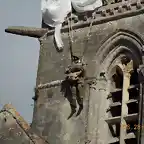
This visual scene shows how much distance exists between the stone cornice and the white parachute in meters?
0.15

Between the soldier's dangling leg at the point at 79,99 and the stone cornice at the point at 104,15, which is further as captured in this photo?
the stone cornice at the point at 104,15

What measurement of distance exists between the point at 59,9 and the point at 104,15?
1.39 meters

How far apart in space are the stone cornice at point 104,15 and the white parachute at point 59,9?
0.15m

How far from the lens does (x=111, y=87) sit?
15.7 meters

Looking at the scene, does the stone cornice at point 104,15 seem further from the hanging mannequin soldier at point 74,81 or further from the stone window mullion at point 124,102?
the stone window mullion at point 124,102

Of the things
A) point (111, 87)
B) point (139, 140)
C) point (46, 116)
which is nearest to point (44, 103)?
point (46, 116)

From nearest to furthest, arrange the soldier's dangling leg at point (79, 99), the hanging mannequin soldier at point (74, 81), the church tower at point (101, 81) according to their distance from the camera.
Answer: the church tower at point (101, 81) → the soldier's dangling leg at point (79, 99) → the hanging mannequin soldier at point (74, 81)

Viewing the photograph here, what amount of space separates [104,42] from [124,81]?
1103 millimetres

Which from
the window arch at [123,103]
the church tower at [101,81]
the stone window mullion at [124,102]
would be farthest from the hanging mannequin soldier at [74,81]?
the stone window mullion at [124,102]

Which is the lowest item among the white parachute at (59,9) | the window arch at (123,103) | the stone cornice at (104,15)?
the window arch at (123,103)

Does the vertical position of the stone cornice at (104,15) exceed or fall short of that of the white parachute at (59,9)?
it falls short

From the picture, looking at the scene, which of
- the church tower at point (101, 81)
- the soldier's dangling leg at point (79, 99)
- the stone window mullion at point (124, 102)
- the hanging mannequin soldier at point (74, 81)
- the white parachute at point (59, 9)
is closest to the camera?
the stone window mullion at point (124, 102)

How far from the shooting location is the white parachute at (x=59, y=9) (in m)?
16.6

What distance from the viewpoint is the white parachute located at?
54.3ft
